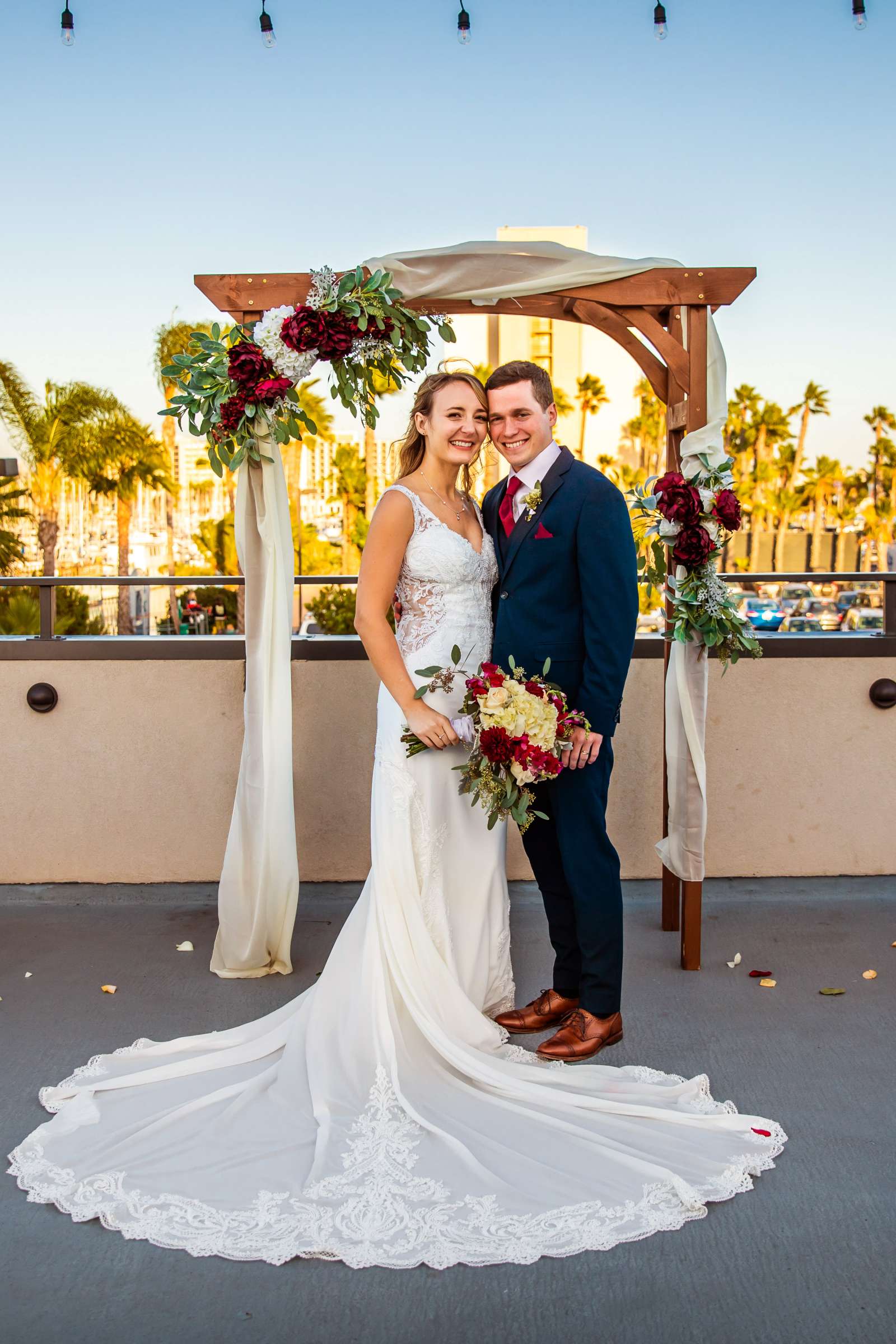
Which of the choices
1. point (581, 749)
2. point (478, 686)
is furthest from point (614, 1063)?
point (478, 686)

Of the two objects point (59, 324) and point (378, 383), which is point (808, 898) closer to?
point (378, 383)

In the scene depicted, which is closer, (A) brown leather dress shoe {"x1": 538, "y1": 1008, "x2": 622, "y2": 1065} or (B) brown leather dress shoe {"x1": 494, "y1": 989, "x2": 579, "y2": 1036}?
(A) brown leather dress shoe {"x1": 538, "y1": 1008, "x2": 622, "y2": 1065}

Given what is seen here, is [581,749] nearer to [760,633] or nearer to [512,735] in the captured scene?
[512,735]

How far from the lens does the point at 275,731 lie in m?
4.07

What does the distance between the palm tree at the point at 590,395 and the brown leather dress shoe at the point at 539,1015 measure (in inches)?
2245

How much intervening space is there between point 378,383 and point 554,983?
2354 millimetres

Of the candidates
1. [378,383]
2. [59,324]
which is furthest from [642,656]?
[59,324]

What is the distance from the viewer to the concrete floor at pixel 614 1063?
208cm

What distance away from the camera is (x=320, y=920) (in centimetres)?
479

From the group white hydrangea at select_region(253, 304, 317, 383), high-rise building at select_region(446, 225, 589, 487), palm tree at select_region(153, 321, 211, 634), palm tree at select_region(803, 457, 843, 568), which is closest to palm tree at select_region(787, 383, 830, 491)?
palm tree at select_region(803, 457, 843, 568)

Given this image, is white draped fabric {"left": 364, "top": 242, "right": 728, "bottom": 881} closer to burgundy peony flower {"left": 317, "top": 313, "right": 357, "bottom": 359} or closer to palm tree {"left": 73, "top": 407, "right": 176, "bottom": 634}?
burgundy peony flower {"left": 317, "top": 313, "right": 357, "bottom": 359}

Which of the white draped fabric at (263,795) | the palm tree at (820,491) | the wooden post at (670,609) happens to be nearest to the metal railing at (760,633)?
the wooden post at (670,609)

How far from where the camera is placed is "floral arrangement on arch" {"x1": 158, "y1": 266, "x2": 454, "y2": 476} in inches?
145

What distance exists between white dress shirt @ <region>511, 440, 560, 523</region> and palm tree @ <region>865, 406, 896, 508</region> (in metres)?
75.0
